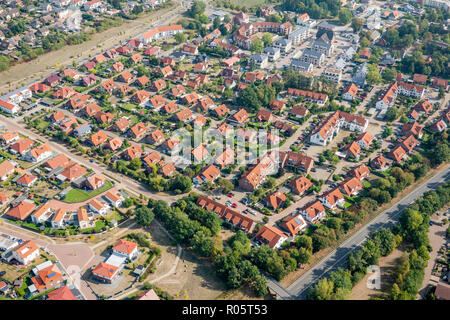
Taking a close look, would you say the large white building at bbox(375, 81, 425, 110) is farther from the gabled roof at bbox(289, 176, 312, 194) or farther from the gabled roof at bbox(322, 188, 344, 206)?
the gabled roof at bbox(322, 188, 344, 206)

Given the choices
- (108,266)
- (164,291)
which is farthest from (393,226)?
(108,266)

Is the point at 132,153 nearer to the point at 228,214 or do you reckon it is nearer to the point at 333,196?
the point at 228,214

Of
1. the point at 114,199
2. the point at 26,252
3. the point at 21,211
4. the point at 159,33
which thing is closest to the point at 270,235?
the point at 114,199

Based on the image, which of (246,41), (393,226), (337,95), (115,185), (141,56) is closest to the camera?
(393,226)

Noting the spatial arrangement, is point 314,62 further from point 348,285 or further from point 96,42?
point 348,285

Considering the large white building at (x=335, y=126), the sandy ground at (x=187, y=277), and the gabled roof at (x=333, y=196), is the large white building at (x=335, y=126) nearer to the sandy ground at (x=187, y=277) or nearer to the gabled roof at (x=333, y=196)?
the gabled roof at (x=333, y=196)

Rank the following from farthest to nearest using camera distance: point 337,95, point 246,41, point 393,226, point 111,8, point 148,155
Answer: point 111,8
point 246,41
point 337,95
point 148,155
point 393,226

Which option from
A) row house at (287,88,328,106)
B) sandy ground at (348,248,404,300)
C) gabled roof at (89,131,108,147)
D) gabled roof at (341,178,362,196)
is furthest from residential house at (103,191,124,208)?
row house at (287,88,328,106)

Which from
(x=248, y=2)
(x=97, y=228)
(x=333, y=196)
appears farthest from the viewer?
(x=248, y=2)
